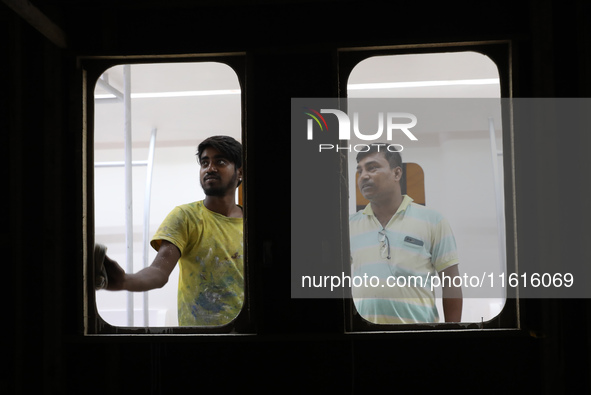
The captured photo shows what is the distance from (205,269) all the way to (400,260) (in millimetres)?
995

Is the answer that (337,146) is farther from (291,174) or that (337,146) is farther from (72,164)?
(72,164)

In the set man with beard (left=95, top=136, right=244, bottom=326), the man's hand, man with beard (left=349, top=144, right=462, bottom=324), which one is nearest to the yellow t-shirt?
man with beard (left=95, top=136, right=244, bottom=326)

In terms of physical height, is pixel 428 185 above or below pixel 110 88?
below

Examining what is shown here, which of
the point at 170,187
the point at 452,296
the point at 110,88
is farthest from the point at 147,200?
the point at 452,296

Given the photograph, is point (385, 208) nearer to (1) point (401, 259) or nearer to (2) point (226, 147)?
(1) point (401, 259)

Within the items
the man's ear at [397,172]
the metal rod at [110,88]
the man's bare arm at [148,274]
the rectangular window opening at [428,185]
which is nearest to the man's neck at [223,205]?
the man's bare arm at [148,274]

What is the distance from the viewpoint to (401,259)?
286 cm

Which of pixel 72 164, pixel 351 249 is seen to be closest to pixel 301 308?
pixel 351 249

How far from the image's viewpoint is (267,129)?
8.76ft

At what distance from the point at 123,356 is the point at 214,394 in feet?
1.53

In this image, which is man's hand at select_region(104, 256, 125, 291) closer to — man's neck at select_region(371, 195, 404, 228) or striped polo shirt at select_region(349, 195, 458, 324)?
striped polo shirt at select_region(349, 195, 458, 324)

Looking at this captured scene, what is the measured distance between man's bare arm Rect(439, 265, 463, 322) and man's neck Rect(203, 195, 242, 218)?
113cm

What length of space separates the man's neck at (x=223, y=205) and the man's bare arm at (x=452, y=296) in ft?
3.72

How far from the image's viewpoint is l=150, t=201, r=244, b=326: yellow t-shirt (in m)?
2.93
